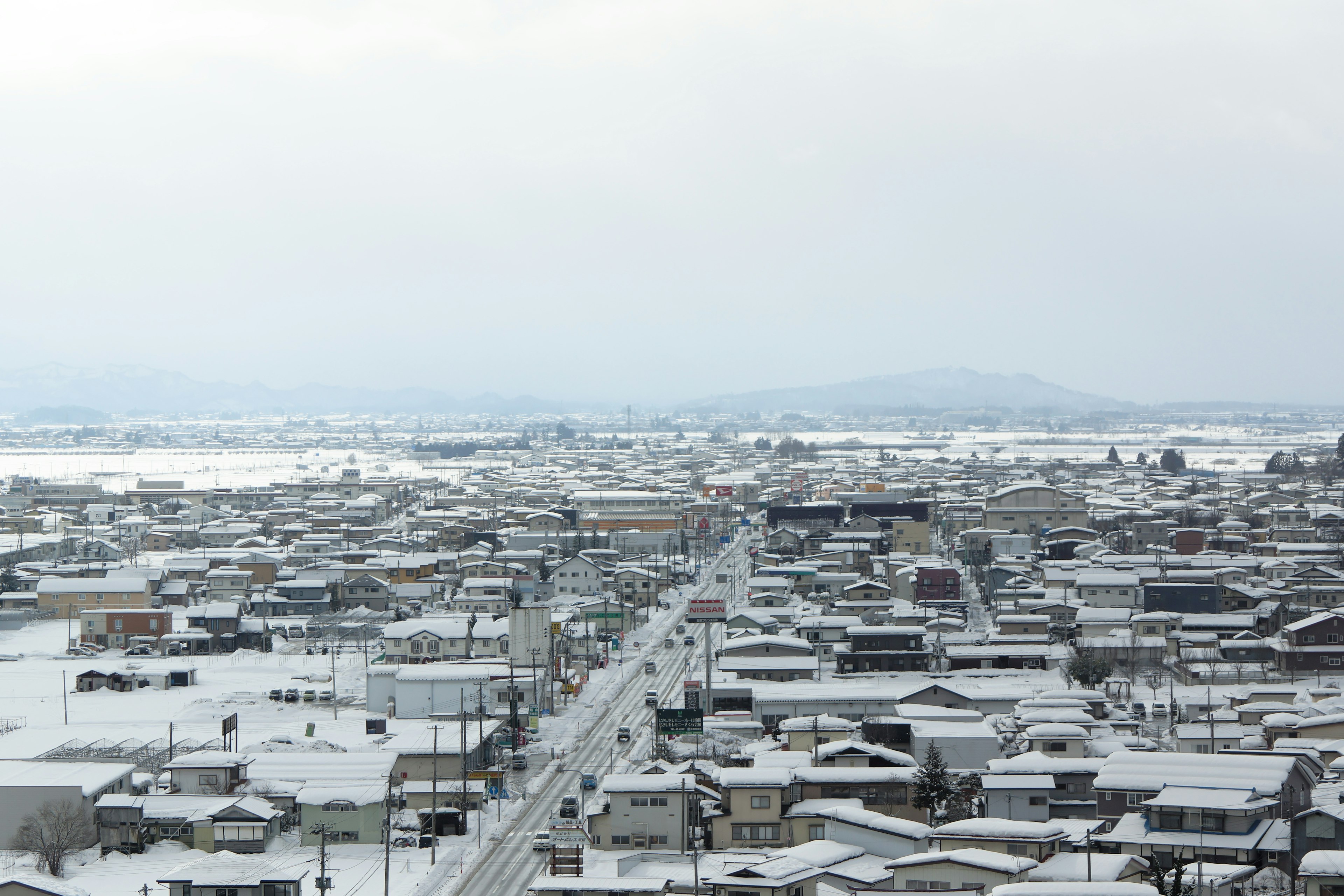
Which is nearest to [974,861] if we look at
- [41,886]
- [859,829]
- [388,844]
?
[859,829]

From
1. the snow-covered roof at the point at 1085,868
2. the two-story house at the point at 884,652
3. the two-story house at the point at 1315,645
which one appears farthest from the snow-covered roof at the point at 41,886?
the two-story house at the point at 1315,645

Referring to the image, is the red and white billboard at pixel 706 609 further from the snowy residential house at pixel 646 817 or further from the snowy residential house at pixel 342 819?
the snowy residential house at pixel 342 819

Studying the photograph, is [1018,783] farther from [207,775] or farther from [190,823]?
[207,775]

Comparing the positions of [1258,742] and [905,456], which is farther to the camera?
[905,456]

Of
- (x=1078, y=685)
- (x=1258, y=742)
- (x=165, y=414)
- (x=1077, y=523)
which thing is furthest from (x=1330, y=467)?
(x=165, y=414)

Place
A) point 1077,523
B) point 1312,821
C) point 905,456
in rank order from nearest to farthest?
point 1312,821
point 1077,523
point 905,456

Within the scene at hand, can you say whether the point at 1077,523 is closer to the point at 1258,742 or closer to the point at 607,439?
the point at 1258,742

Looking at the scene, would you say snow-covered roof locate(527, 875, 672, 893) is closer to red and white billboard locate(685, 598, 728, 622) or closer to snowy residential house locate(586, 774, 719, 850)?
snowy residential house locate(586, 774, 719, 850)
